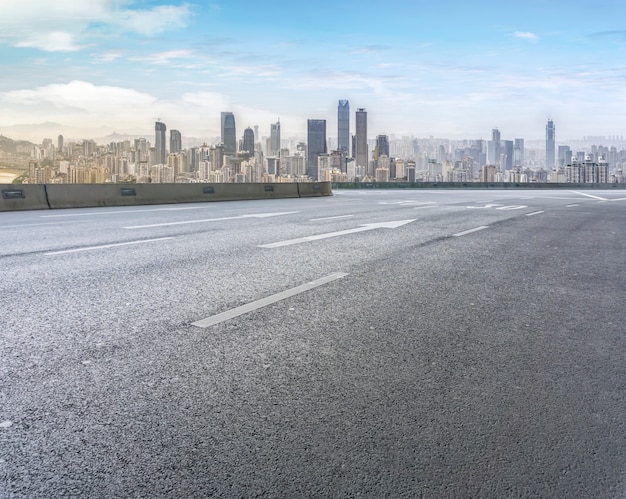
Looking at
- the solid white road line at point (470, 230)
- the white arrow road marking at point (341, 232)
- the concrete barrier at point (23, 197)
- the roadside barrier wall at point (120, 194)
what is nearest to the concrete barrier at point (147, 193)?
the roadside barrier wall at point (120, 194)

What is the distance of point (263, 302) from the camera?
5.21 m

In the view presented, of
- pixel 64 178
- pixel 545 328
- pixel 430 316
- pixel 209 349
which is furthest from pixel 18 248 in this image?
pixel 64 178

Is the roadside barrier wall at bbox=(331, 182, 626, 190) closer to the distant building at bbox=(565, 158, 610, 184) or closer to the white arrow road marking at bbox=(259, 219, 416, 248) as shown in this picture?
the distant building at bbox=(565, 158, 610, 184)

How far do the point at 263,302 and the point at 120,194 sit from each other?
16.2m

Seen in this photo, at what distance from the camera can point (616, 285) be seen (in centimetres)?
649

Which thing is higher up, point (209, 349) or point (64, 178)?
point (64, 178)

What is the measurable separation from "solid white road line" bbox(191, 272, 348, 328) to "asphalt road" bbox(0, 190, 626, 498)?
4 cm

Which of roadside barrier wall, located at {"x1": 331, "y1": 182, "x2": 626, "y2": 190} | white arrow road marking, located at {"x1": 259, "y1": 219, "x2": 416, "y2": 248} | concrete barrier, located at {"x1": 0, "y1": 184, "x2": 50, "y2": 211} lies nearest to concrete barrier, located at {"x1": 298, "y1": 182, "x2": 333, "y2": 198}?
concrete barrier, located at {"x1": 0, "y1": 184, "x2": 50, "y2": 211}

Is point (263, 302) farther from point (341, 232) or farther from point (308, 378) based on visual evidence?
point (341, 232)

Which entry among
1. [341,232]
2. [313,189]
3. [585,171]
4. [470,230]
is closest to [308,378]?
[341,232]

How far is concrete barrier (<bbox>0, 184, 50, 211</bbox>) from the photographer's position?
17016mm

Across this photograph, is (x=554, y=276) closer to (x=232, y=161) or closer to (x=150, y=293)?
(x=150, y=293)

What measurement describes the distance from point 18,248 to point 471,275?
20.6 feet

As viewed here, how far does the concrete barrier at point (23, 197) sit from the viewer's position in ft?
55.8
